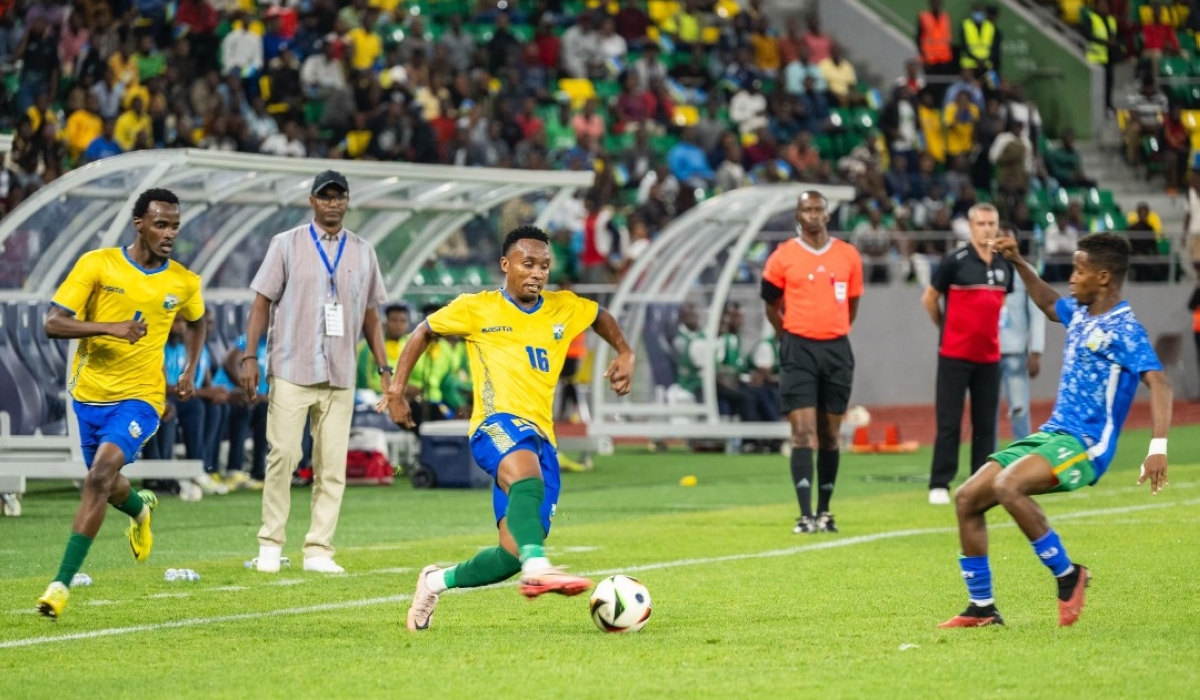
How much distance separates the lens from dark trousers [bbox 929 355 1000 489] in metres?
15.6

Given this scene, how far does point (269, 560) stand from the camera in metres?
11.5

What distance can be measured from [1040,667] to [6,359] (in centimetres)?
1144

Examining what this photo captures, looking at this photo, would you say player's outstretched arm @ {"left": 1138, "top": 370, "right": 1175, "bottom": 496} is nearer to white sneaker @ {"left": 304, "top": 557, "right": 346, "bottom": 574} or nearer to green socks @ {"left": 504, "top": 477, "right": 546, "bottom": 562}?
green socks @ {"left": 504, "top": 477, "right": 546, "bottom": 562}

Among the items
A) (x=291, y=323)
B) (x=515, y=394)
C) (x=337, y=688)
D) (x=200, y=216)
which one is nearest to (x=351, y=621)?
(x=515, y=394)

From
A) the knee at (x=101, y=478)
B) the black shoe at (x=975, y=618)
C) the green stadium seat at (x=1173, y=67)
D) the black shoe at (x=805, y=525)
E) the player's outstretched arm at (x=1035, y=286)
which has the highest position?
the green stadium seat at (x=1173, y=67)

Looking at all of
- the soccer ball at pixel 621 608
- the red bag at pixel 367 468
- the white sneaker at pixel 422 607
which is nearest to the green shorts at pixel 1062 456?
the soccer ball at pixel 621 608

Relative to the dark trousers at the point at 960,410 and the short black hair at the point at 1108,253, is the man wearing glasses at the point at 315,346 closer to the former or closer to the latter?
the short black hair at the point at 1108,253

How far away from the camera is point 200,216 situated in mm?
18188

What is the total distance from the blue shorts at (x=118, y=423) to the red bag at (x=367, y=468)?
8652 mm

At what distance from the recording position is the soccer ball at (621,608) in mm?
8570

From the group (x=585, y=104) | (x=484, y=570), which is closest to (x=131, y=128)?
(x=585, y=104)

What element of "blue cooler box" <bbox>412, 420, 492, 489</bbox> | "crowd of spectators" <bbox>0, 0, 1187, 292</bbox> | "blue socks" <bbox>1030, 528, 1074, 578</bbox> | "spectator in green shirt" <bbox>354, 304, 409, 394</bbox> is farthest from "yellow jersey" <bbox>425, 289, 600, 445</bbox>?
"crowd of spectators" <bbox>0, 0, 1187, 292</bbox>

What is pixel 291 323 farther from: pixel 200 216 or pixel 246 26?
pixel 246 26

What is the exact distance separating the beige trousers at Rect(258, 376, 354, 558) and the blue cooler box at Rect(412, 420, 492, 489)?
6460 mm
